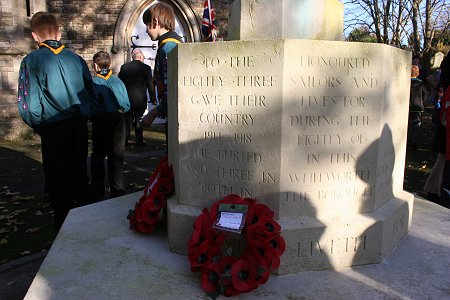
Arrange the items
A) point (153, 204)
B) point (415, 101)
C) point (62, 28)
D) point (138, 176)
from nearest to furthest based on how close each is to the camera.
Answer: point (153, 204) → point (138, 176) → point (415, 101) → point (62, 28)

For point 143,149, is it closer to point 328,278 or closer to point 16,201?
point 16,201

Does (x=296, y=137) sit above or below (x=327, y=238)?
above

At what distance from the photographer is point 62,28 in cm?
1160

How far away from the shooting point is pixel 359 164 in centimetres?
243

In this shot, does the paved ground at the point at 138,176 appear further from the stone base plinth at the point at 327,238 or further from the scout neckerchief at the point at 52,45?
the scout neckerchief at the point at 52,45

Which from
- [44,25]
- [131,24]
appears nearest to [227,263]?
[44,25]

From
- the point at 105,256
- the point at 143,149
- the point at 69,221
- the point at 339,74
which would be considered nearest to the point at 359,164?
the point at 339,74

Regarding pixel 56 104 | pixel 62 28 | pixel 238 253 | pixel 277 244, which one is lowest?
pixel 238 253

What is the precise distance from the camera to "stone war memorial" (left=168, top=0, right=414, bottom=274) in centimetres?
228

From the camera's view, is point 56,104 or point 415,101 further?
point 415,101

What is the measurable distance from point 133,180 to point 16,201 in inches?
63.4

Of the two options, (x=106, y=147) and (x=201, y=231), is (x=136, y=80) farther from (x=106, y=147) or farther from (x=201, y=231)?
(x=201, y=231)

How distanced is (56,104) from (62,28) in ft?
30.9

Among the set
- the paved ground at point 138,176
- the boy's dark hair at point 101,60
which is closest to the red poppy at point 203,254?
the paved ground at point 138,176
